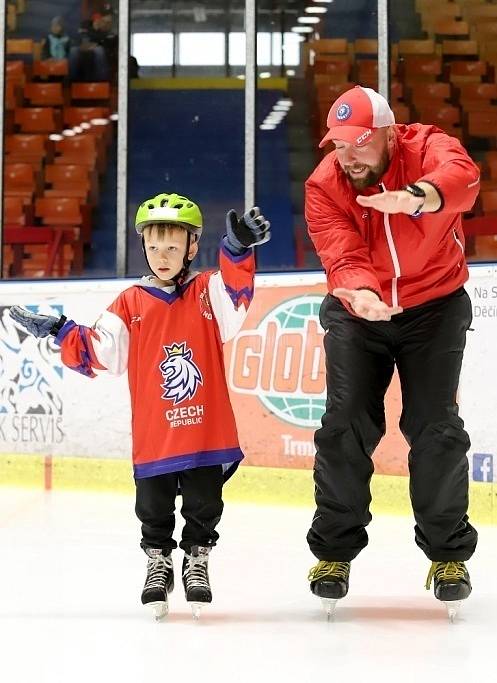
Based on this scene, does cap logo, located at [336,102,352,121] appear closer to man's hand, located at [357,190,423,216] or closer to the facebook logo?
man's hand, located at [357,190,423,216]

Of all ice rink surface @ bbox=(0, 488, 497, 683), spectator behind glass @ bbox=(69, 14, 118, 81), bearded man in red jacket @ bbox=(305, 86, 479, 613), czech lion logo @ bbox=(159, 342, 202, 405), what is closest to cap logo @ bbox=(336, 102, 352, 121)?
bearded man in red jacket @ bbox=(305, 86, 479, 613)

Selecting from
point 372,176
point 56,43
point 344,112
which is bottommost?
point 372,176

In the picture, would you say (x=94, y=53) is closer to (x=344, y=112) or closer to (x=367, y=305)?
(x=344, y=112)

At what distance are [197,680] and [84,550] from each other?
159cm

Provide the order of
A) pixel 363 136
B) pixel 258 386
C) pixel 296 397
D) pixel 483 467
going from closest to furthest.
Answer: pixel 363 136, pixel 483 467, pixel 296 397, pixel 258 386

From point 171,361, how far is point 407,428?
1.87 ft

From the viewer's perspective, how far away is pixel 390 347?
8.98 ft

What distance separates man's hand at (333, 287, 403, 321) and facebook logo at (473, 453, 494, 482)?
1943 millimetres

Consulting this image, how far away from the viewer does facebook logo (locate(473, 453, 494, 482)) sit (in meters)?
4.18

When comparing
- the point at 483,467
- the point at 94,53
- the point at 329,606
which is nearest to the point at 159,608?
the point at 329,606

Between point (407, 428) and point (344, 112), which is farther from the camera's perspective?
point (407, 428)

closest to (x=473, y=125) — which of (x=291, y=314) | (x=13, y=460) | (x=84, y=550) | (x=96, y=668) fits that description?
(x=291, y=314)

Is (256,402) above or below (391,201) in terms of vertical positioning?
below

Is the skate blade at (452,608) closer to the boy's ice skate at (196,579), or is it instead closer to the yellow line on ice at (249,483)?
the boy's ice skate at (196,579)
